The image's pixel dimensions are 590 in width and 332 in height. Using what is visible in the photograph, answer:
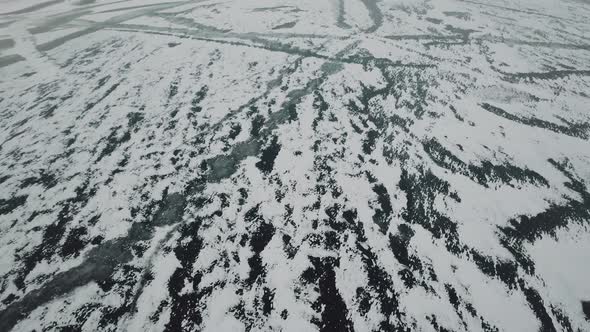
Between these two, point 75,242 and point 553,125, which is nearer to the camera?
point 75,242

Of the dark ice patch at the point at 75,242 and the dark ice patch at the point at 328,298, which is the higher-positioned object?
the dark ice patch at the point at 75,242

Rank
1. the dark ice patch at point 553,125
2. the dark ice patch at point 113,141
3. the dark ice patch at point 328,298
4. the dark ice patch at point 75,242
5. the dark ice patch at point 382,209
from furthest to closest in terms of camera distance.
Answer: the dark ice patch at point 553,125
the dark ice patch at point 113,141
the dark ice patch at point 382,209
the dark ice patch at point 75,242
the dark ice patch at point 328,298

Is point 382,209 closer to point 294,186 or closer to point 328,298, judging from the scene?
point 294,186

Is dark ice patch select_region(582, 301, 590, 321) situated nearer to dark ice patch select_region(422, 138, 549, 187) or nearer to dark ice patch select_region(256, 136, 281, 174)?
dark ice patch select_region(422, 138, 549, 187)

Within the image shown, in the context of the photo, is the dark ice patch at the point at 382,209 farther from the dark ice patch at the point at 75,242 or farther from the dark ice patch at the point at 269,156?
the dark ice patch at the point at 75,242

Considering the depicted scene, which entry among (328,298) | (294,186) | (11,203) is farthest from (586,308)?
(11,203)

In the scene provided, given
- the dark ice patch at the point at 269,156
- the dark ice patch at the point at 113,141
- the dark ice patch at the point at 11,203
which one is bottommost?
the dark ice patch at the point at 11,203

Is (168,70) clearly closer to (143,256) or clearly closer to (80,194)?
(80,194)

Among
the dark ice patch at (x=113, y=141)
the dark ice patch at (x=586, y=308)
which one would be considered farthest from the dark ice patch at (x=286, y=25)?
the dark ice patch at (x=586, y=308)

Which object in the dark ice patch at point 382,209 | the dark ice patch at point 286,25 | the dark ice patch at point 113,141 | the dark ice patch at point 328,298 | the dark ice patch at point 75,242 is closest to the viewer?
the dark ice patch at point 328,298
